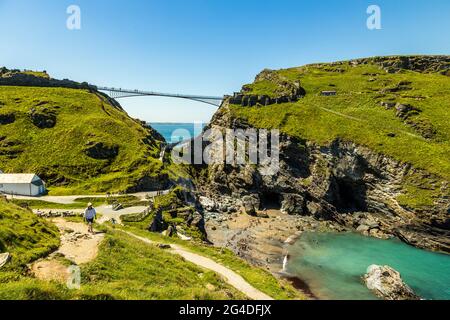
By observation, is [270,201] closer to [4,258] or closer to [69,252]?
[69,252]

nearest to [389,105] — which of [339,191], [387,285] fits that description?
[339,191]

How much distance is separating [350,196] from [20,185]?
77.9m

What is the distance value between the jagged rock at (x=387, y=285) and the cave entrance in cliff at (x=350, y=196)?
3810 centimetres

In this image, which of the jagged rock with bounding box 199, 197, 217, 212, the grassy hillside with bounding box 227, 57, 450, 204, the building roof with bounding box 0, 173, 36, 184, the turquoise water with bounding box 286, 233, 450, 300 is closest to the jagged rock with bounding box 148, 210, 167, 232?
the turquoise water with bounding box 286, 233, 450, 300

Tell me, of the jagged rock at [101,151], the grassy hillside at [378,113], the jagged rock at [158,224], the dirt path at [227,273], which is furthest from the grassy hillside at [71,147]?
the grassy hillside at [378,113]

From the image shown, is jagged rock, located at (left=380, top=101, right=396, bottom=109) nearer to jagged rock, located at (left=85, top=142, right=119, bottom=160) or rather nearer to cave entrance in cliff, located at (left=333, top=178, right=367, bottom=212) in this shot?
cave entrance in cliff, located at (left=333, top=178, right=367, bottom=212)

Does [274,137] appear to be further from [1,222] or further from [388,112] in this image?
[1,222]

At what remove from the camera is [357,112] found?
10256cm

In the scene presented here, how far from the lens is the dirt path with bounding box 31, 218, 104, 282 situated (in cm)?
1764

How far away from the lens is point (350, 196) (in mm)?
84938

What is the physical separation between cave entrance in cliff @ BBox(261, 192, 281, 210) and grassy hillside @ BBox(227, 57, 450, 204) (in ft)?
62.9

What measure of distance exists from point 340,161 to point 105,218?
6199 cm

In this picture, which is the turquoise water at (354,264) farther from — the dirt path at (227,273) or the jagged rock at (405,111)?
the jagged rock at (405,111)
